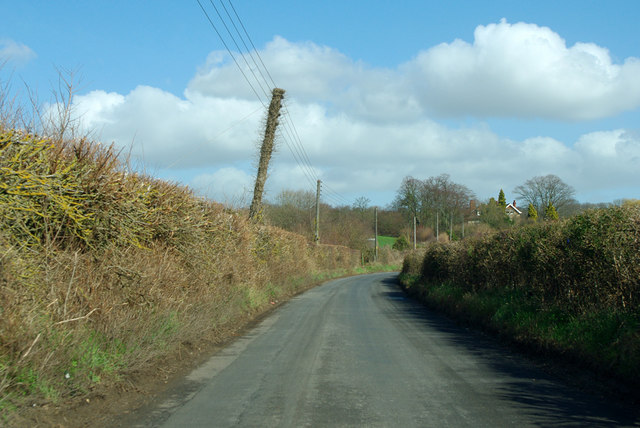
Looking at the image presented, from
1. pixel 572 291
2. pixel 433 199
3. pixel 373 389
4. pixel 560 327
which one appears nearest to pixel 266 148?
pixel 572 291

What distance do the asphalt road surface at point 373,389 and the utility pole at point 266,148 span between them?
12.9 m

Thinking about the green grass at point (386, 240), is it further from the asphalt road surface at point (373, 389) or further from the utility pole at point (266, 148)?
the asphalt road surface at point (373, 389)

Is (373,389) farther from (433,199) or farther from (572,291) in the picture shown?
(433,199)

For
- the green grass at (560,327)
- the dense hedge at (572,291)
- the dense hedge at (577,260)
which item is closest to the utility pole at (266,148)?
the green grass at (560,327)

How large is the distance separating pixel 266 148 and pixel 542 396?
747 inches

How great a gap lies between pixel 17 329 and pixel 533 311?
32.2 feet

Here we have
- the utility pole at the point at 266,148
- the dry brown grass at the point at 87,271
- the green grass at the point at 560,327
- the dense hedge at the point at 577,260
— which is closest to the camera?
the dry brown grass at the point at 87,271

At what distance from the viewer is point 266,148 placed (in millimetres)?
23938

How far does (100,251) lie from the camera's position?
7.98 meters

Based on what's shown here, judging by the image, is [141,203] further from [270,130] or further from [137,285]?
[270,130]

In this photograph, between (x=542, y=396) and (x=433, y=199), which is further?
(x=433, y=199)

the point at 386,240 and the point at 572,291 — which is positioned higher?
the point at 386,240

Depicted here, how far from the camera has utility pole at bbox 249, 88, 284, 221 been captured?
23.8 meters

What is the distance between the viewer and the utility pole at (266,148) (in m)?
23.8
